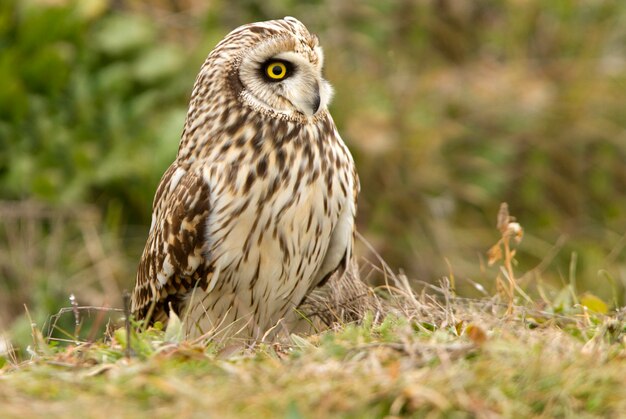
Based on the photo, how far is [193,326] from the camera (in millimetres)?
4328

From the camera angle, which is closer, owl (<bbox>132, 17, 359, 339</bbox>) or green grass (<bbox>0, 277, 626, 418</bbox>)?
green grass (<bbox>0, 277, 626, 418</bbox>)

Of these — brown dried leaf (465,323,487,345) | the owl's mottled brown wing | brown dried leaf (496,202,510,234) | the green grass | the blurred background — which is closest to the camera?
the green grass

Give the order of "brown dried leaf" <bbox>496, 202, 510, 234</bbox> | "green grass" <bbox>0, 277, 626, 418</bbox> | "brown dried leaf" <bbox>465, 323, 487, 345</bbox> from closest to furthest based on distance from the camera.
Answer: "green grass" <bbox>0, 277, 626, 418</bbox> → "brown dried leaf" <bbox>465, 323, 487, 345</bbox> → "brown dried leaf" <bbox>496, 202, 510, 234</bbox>

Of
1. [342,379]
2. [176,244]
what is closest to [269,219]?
[176,244]

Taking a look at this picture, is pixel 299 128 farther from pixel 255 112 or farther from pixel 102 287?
pixel 102 287

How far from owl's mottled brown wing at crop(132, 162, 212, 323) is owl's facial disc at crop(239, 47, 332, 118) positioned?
392mm

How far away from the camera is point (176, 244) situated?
14.1 ft

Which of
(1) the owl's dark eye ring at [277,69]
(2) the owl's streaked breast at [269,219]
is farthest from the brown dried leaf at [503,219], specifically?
(1) the owl's dark eye ring at [277,69]

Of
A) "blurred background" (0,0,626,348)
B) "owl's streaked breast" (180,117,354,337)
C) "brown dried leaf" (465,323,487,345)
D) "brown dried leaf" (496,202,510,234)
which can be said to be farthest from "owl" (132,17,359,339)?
"blurred background" (0,0,626,348)

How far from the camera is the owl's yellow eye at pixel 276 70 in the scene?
4.27 meters

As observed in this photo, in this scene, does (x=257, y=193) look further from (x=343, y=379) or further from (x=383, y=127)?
(x=383, y=127)

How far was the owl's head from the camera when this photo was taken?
14.0ft

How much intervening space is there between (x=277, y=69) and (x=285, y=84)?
64 millimetres

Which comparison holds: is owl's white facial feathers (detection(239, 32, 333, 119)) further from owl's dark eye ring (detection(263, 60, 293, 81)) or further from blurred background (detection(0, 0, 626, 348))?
blurred background (detection(0, 0, 626, 348))
